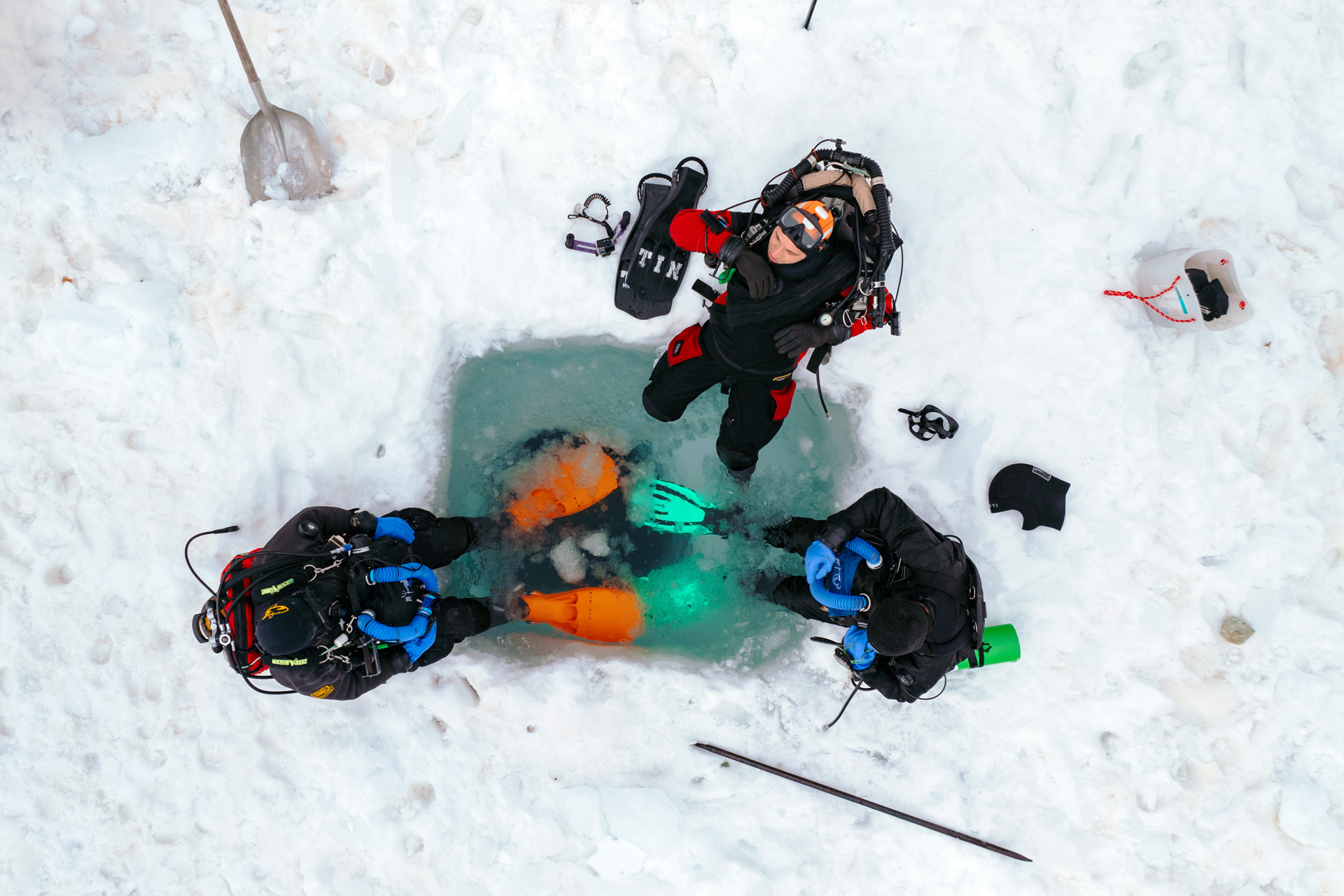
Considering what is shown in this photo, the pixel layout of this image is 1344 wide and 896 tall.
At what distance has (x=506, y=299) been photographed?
4723 millimetres

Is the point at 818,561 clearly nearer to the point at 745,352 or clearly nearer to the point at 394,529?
the point at 745,352

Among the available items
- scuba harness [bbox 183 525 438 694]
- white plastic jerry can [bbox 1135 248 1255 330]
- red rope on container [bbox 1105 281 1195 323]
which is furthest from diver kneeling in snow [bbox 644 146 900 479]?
scuba harness [bbox 183 525 438 694]

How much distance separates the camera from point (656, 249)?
457 centimetres

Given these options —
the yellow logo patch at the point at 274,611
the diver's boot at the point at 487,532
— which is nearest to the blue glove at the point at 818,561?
the diver's boot at the point at 487,532

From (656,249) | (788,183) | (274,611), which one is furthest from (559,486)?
(788,183)

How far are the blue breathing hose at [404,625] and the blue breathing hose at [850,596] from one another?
2.30 metres

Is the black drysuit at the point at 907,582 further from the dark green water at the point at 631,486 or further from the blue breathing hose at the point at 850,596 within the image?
the dark green water at the point at 631,486

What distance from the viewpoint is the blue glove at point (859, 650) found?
397 centimetres

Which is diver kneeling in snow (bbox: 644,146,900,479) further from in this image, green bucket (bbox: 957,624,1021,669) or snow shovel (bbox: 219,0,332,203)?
snow shovel (bbox: 219,0,332,203)

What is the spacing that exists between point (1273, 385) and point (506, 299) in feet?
16.2

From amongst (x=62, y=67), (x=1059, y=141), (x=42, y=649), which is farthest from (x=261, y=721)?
(x=1059, y=141)

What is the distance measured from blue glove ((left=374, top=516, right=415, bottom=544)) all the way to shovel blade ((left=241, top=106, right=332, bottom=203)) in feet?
7.04

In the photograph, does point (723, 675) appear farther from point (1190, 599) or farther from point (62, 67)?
point (62, 67)

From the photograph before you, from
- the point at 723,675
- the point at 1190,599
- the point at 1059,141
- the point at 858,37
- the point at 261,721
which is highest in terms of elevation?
the point at 858,37
